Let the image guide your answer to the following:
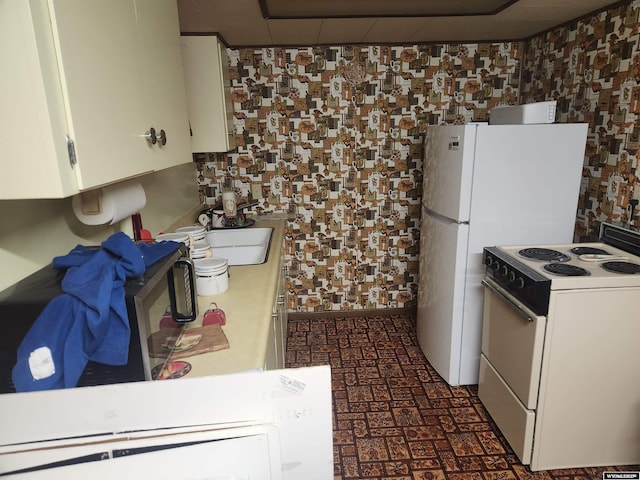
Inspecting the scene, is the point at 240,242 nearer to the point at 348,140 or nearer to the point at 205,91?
the point at 205,91

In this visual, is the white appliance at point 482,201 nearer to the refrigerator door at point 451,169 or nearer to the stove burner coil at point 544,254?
the refrigerator door at point 451,169

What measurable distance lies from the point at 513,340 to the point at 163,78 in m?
1.85

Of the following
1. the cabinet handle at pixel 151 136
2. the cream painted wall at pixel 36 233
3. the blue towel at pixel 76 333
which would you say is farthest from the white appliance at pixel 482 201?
the blue towel at pixel 76 333

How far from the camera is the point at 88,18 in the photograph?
34.0 inches

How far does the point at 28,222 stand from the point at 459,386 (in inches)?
95.8

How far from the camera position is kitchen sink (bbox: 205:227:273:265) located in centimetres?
264

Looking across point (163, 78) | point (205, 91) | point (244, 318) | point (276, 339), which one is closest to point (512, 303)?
point (276, 339)

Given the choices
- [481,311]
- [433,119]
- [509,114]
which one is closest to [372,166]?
[433,119]

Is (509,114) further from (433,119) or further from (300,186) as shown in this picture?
(300,186)

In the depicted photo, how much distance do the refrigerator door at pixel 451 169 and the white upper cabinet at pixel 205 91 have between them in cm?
131

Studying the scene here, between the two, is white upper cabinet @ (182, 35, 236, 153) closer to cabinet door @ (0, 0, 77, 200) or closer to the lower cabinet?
the lower cabinet

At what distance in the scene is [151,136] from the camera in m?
1.21

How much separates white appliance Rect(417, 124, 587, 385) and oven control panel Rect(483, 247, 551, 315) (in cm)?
24

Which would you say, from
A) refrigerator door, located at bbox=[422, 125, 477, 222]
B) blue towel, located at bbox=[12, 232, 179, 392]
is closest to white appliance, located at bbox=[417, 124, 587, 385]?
refrigerator door, located at bbox=[422, 125, 477, 222]
